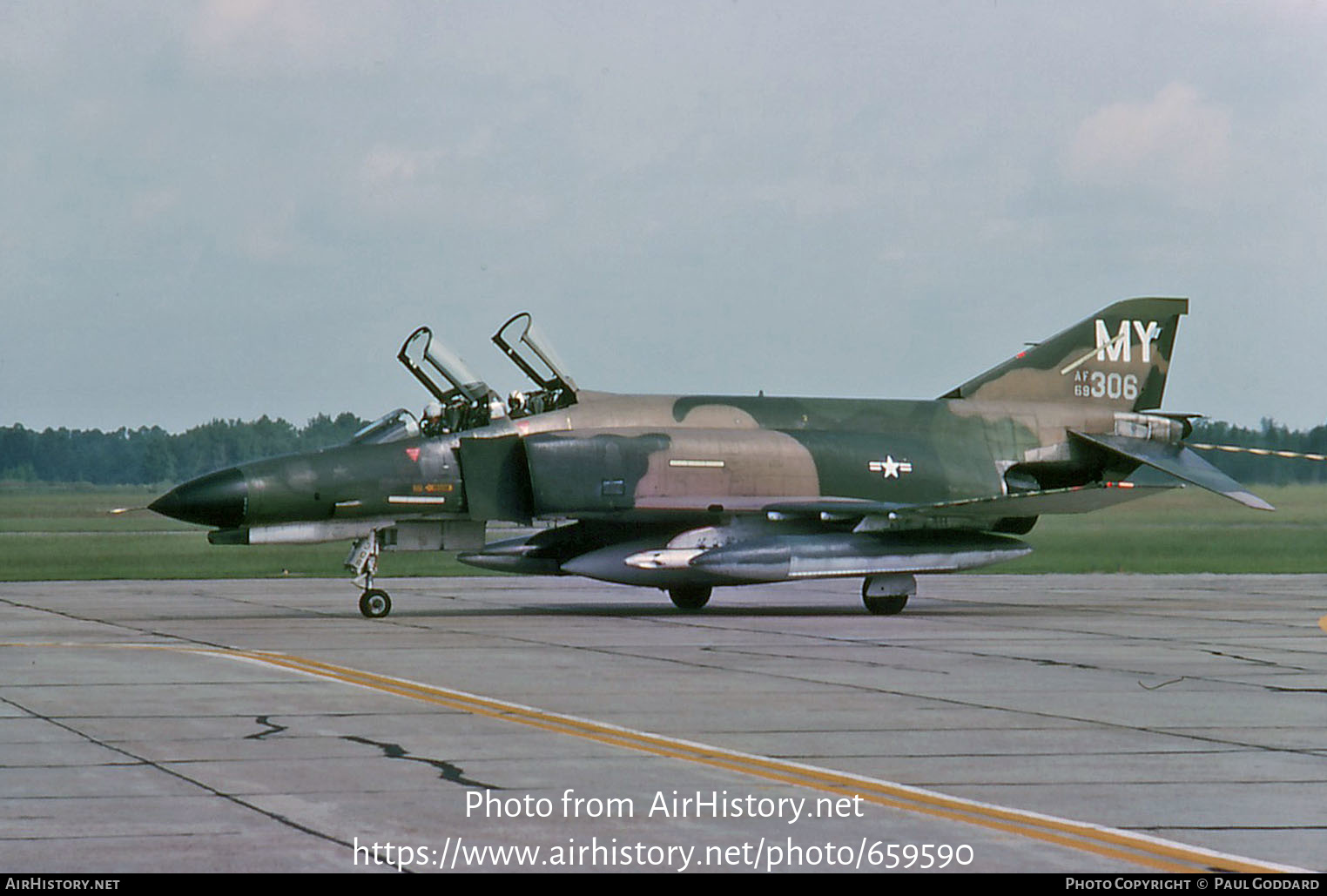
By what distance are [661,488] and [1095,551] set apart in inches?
643

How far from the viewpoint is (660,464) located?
71.1 feet

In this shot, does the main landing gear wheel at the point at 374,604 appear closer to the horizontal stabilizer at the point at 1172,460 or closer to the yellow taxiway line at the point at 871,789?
the yellow taxiway line at the point at 871,789

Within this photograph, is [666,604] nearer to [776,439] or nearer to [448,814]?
[776,439]

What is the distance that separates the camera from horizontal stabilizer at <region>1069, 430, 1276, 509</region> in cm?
2377

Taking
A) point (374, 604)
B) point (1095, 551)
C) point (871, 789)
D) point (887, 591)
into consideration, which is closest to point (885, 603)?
point (887, 591)

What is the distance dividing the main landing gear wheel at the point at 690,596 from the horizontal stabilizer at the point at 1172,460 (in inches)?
233

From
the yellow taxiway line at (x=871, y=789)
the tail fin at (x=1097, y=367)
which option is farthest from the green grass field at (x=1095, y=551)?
the yellow taxiway line at (x=871, y=789)

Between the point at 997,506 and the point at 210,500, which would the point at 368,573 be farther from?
the point at 997,506

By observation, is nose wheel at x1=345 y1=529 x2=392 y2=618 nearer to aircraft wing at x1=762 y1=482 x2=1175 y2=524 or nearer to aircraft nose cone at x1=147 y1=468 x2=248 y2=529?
aircraft nose cone at x1=147 y1=468 x2=248 y2=529

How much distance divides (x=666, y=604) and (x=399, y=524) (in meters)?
4.41

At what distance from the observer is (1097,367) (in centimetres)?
2509

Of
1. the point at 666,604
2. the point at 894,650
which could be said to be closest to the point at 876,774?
the point at 894,650

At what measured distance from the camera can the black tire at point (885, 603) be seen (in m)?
21.7

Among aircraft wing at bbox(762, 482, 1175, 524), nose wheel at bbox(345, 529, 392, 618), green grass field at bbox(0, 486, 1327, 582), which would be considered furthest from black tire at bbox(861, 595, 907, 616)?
green grass field at bbox(0, 486, 1327, 582)
